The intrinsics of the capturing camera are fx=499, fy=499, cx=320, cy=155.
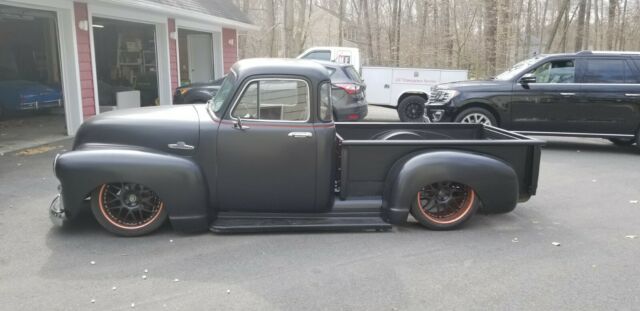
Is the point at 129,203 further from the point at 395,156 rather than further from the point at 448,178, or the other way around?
the point at 448,178

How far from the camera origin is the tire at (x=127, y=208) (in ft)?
15.2

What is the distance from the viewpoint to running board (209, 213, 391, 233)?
471 centimetres

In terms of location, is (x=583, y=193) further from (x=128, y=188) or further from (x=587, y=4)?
(x=587, y=4)

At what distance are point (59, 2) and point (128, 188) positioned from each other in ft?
22.5

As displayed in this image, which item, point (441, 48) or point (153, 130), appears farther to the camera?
point (441, 48)

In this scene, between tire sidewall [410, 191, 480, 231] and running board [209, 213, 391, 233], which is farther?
tire sidewall [410, 191, 480, 231]

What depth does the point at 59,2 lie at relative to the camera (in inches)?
382

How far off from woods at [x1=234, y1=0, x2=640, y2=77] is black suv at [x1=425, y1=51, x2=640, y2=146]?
1020 cm

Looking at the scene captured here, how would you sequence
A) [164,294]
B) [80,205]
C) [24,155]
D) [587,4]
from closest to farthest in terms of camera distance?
[164,294]
[80,205]
[24,155]
[587,4]

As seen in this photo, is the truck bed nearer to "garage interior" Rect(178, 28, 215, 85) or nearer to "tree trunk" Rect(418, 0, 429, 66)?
"garage interior" Rect(178, 28, 215, 85)

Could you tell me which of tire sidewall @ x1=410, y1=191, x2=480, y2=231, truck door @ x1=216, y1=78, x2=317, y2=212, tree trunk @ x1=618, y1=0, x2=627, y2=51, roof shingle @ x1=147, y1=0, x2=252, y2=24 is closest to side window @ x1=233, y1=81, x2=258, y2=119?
truck door @ x1=216, y1=78, x2=317, y2=212

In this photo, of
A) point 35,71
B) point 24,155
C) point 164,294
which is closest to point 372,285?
point 164,294

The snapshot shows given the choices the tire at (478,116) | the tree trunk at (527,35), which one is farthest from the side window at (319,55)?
the tree trunk at (527,35)

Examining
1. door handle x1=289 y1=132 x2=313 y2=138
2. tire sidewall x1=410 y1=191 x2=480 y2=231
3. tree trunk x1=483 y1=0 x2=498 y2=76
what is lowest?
tire sidewall x1=410 y1=191 x2=480 y2=231
